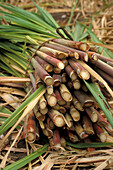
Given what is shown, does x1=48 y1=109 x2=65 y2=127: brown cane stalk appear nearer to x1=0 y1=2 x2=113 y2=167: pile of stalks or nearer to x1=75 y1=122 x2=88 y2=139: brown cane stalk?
x1=0 y1=2 x2=113 y2=167: pile of stalks

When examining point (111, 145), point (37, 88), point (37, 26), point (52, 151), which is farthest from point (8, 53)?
point (111, 145)

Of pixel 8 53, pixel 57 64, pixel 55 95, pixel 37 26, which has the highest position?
pixel 37 26

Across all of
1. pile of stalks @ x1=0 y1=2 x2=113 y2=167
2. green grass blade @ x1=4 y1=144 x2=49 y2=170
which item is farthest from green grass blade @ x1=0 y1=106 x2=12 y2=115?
green grass blade @ x1=4 y1=144 x2=49 y2=170

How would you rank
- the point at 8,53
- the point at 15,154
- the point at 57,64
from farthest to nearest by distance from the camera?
1. the point at 8,53
2. the point at 15,154
3. the point at 57,64

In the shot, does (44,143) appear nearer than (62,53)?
No

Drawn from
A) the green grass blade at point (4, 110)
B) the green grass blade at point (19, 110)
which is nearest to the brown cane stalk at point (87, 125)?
the green grass blade at point (19, 110)

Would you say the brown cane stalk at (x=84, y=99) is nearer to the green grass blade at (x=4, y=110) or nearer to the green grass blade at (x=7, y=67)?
the green grass blade at (x=4, y=110)

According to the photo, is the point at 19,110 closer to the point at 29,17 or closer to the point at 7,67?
the point at 7,67

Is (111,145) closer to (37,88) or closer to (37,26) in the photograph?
(37,88)
